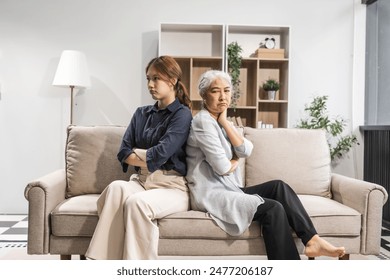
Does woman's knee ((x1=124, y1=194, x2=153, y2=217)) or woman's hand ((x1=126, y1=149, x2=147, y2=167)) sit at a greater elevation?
woman's hand ((x1=126, y1=149, x2=147, y2=167))

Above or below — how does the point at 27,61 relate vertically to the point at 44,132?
above

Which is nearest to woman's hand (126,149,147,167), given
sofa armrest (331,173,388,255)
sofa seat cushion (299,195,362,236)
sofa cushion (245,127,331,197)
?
sofa cushion (245,127,331,197)

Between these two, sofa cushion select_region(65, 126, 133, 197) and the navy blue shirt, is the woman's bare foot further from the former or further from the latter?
sofa cushion select_region(65, 126, 133, 197)

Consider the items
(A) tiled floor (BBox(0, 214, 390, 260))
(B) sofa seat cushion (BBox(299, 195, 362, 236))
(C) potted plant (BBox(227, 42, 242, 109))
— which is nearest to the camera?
(B) sofa seat cushion (BBox(299, 195, 362, 236))

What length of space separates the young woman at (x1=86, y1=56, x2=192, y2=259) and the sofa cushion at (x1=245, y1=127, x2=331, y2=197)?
1.88 ft

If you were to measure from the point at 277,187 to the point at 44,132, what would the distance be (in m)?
2.88

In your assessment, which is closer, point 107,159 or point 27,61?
point 107,159

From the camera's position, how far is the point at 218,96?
229 cm

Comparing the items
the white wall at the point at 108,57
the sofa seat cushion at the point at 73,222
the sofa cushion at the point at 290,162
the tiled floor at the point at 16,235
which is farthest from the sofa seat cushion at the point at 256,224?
the white wall at the point at 108,57

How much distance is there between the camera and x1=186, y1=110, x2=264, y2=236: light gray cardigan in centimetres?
211

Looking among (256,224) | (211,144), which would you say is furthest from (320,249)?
(211,144)

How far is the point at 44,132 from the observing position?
171 inches
